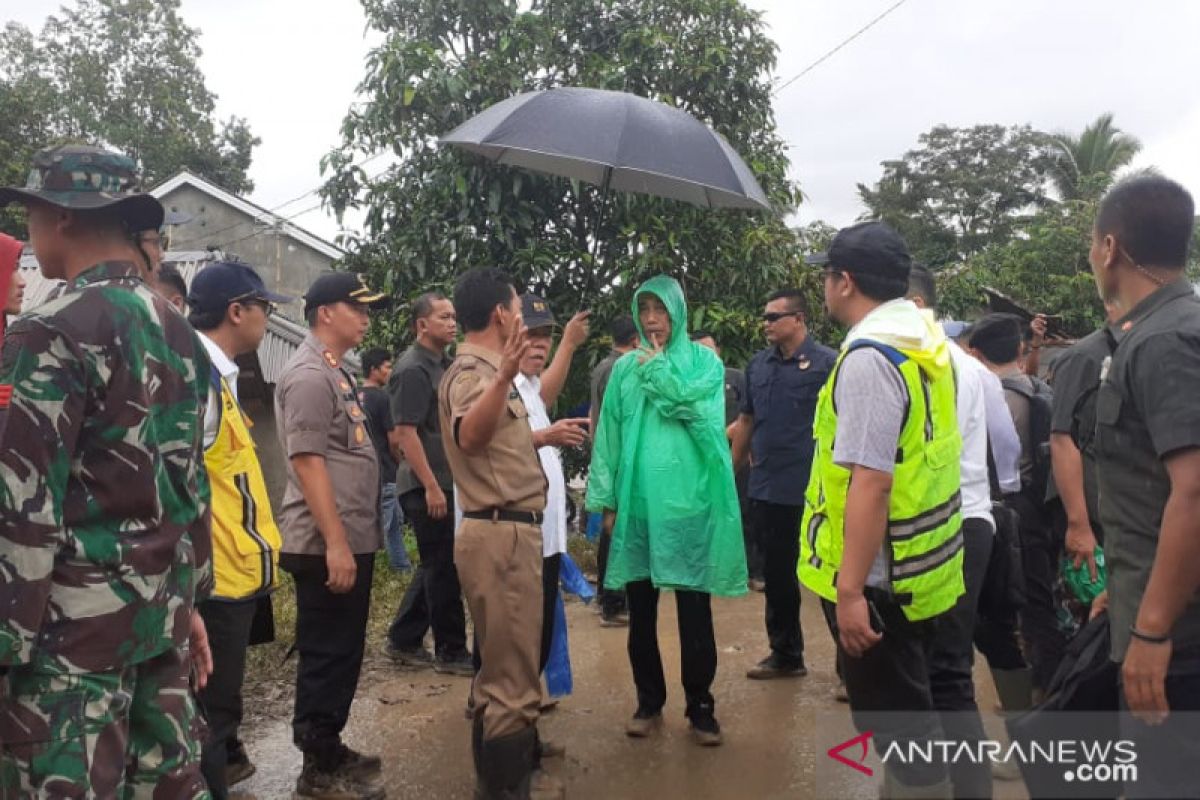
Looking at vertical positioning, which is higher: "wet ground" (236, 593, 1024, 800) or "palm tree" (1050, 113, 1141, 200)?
"palm tree" (1050, 113, 1141, 200)

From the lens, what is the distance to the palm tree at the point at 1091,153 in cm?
2625

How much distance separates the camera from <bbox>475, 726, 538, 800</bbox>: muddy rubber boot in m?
3.23

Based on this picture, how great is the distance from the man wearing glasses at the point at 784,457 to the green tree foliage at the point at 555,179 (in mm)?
1965

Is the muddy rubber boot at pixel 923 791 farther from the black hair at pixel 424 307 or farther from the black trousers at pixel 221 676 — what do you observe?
the black hair at pixel 424 307

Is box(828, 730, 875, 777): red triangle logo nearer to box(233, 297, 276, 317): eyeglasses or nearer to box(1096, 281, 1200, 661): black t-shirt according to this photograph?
box(1096, 281, 1200, 661): black t-shirt

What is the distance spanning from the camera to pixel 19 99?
711 inches

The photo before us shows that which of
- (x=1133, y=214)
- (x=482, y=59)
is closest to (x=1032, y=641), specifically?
(x=1133, y=214)

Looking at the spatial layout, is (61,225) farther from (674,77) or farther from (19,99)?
(19,99)

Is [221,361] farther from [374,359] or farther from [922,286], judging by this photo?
[374,359]

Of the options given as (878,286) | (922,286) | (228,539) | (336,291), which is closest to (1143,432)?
(878,286)

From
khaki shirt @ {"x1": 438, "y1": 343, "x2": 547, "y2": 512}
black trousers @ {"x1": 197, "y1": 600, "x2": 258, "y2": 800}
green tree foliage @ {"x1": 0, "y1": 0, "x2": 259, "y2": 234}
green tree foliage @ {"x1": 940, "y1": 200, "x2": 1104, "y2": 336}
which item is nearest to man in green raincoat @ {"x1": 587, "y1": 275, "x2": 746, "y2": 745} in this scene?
khaki shirt @ {"x1": 438, "y1": 343, "x2": 547, "y2": 512}

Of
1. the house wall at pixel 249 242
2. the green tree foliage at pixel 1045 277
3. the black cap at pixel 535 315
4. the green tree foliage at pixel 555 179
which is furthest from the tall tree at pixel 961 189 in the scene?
the black cap at pixel 535 315

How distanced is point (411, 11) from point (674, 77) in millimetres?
2179

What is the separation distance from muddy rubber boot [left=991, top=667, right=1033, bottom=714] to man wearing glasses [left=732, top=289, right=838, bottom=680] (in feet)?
4.23
